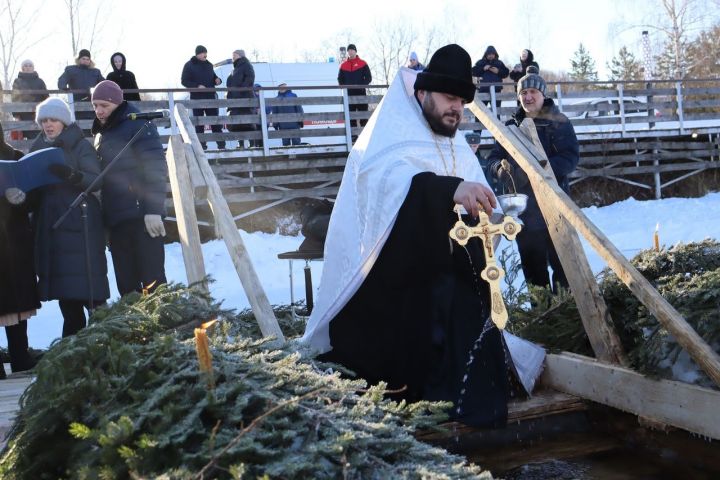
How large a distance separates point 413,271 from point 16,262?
112 inches

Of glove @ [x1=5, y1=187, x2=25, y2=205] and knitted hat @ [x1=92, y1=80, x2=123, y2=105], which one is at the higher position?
knitted hat @ [x1=92, y1=80, x2=123, y2=105]

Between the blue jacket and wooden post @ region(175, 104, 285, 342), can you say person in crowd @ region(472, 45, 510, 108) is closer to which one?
the blue jacket

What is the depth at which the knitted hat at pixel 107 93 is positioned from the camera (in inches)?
231

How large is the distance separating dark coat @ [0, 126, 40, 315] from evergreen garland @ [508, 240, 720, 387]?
3.12 metres

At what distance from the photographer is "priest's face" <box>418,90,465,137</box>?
433 centimetres

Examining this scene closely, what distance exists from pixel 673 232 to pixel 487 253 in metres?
12.0

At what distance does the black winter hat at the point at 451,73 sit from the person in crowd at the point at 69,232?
2.63m

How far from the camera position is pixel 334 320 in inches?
172

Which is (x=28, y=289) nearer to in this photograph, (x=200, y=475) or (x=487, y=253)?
(x=487, y=253)

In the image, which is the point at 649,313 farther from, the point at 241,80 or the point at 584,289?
the point at 241,80

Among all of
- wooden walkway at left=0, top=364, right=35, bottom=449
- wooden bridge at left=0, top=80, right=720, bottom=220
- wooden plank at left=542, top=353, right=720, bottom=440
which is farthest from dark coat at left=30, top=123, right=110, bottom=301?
wooden bridge at left=0, top=80, right=720, bottom=220

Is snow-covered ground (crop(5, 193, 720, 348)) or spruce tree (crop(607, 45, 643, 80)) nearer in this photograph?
snow-covered ground (crop(5, 193, 720, 348))

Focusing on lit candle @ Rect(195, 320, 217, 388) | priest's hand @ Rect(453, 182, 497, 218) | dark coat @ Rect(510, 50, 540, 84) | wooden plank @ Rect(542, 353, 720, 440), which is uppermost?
dark coat @ Rect(510, 50, 540, 84)

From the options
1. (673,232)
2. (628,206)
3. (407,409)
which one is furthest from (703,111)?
(407,409)
